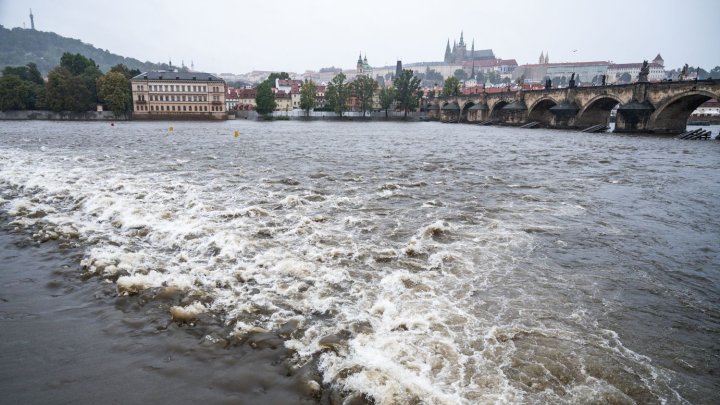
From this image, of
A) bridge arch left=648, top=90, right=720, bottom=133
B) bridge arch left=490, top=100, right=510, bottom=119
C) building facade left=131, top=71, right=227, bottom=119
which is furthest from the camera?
building facade left=131, top=71, right=227, bottom=119

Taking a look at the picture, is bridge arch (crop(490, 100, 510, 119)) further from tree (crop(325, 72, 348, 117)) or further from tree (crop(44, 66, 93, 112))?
tree (crop(44, 66, 93, 112))

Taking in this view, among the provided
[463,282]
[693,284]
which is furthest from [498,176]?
[463,282]

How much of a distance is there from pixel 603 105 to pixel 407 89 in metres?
62.3

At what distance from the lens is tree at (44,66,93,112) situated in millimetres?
91000

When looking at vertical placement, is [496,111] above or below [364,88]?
below

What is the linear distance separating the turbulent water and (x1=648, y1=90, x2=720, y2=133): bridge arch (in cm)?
4646

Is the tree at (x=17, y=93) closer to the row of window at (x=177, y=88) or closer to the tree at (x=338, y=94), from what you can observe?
the row of window at (x=177, y=88)

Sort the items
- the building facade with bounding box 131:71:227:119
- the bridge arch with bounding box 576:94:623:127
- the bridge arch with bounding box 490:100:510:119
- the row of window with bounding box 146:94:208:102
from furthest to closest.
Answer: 1. the row of window with bounding box 146:94:208:102
2. the building facade with bounding box 131:71:227:119
3. the bridge arch with bounding box 490:100:510:119
4. the bridge arch with bounding box 576:94:623:127

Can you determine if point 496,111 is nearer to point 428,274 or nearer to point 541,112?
point 541,112

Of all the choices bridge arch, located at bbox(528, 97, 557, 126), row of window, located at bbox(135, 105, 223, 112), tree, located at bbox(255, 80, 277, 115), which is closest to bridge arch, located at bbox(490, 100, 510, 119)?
bridge arch, located at bbox(528, 97, 557, 126)

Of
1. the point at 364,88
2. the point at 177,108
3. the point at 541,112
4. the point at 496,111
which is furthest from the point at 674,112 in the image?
the point at 177,108

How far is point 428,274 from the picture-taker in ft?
25.6

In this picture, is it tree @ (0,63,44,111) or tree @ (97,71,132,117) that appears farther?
tree @ (97,71,132,117)

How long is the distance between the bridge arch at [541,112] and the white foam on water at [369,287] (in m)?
79.8
